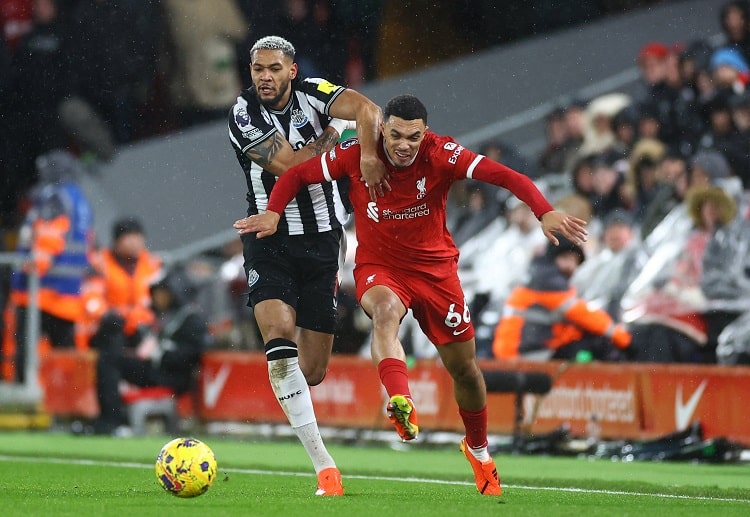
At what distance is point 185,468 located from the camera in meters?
7.52

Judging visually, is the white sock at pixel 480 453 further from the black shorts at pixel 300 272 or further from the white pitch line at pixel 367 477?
the black shorts at pixel 300 272

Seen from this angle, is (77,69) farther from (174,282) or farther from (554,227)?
(554,227)

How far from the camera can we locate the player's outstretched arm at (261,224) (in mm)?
8078

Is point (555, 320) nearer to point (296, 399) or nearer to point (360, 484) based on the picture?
point (360, 484)

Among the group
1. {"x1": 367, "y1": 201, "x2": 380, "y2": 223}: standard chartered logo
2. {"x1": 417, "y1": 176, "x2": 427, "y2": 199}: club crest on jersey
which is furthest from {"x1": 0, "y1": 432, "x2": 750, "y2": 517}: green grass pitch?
{"x1": 417, "y1": 176, "x2": 427, "y2": 199}: club crest on jersey

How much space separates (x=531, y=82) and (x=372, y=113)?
10044 millimetres

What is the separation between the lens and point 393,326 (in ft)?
25.8

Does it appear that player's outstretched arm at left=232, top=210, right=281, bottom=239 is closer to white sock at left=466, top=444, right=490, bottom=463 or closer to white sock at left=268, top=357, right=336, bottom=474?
white sock at left=268, top=357, right=336, bottom=474

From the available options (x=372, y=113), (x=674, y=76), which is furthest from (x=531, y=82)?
(x=372, y=113)

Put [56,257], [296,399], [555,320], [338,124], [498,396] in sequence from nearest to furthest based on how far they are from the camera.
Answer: [296,399] → [338,124] → [498,396] → [555,320] → [56,257]

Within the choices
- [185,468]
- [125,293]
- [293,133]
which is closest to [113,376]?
[125,293]

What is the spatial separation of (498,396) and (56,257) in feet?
17.3

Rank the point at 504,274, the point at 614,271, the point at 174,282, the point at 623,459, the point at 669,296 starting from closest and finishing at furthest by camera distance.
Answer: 1. the point at 623,459
2. the point at 669,296
3. the point at 614,271
4. the point at 504,274
5. the point at 174,282

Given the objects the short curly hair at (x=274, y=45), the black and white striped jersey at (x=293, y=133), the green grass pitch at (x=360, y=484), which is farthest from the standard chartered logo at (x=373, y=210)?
the green grass pitch at (x=360, y=484)
